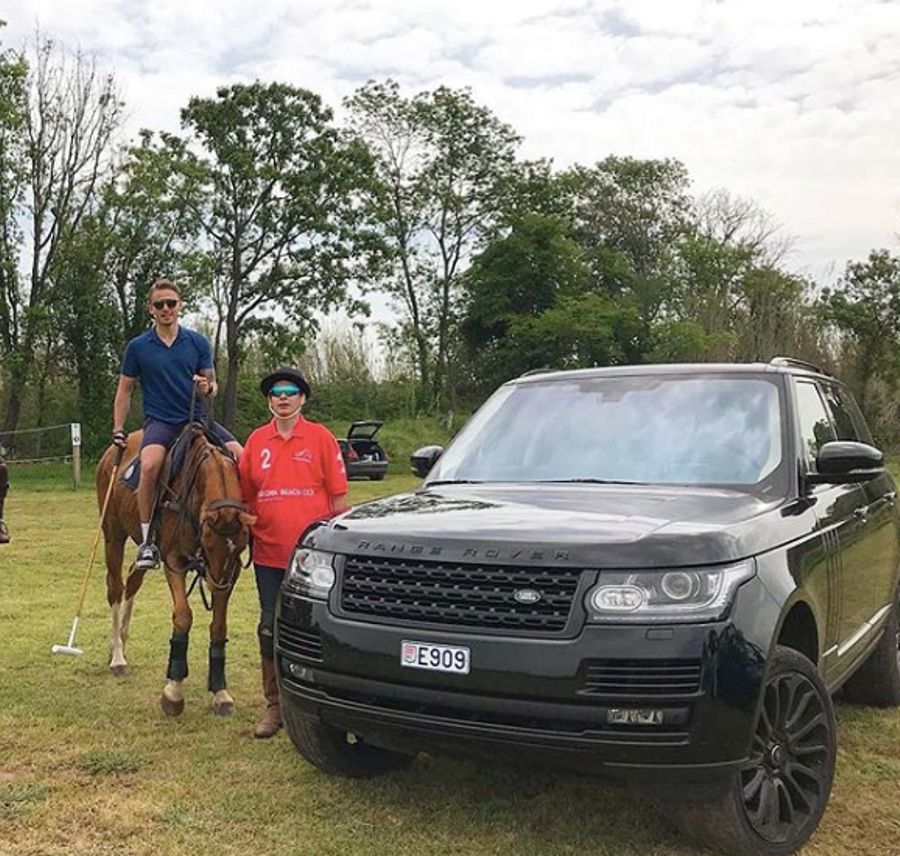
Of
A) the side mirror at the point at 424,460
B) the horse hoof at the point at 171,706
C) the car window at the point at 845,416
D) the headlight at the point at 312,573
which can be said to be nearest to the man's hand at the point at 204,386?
the side mirror at the point at 424,460

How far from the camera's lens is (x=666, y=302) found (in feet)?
157

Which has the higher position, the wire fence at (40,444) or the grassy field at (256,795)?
the wire fence at (40,444)

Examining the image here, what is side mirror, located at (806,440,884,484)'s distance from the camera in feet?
14.3

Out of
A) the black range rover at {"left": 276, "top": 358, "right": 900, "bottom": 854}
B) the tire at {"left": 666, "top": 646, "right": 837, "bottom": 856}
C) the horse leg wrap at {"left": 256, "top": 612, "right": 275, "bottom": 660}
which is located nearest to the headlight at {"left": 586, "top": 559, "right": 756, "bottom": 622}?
the black range rover at {"left": 276, "top": 358, "right": 900, "bottom": 854}

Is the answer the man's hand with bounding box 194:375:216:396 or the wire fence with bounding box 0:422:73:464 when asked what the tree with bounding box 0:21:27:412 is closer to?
the wire fence with bounding box 0:422:73:464

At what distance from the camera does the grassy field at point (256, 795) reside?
3.88 metres

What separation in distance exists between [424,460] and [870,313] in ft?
134

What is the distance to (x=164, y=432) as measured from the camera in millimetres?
5980

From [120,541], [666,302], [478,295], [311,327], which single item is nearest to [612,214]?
[666,302]

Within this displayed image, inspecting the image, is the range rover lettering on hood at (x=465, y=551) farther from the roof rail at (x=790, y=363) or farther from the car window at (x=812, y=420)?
the roof rail at (x=790, y=363)

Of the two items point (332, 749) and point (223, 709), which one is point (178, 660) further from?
point (332, 749)

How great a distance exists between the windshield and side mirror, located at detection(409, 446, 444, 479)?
27 centimetres

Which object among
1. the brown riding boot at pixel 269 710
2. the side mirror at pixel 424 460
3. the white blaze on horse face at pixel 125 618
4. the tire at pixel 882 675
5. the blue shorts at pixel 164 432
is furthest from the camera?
the white blaze on horse face at pixel 125 618

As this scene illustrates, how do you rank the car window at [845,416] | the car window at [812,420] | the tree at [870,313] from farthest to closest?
the tree at [870,313], the car window at [845,416], the car window at [812,420]
